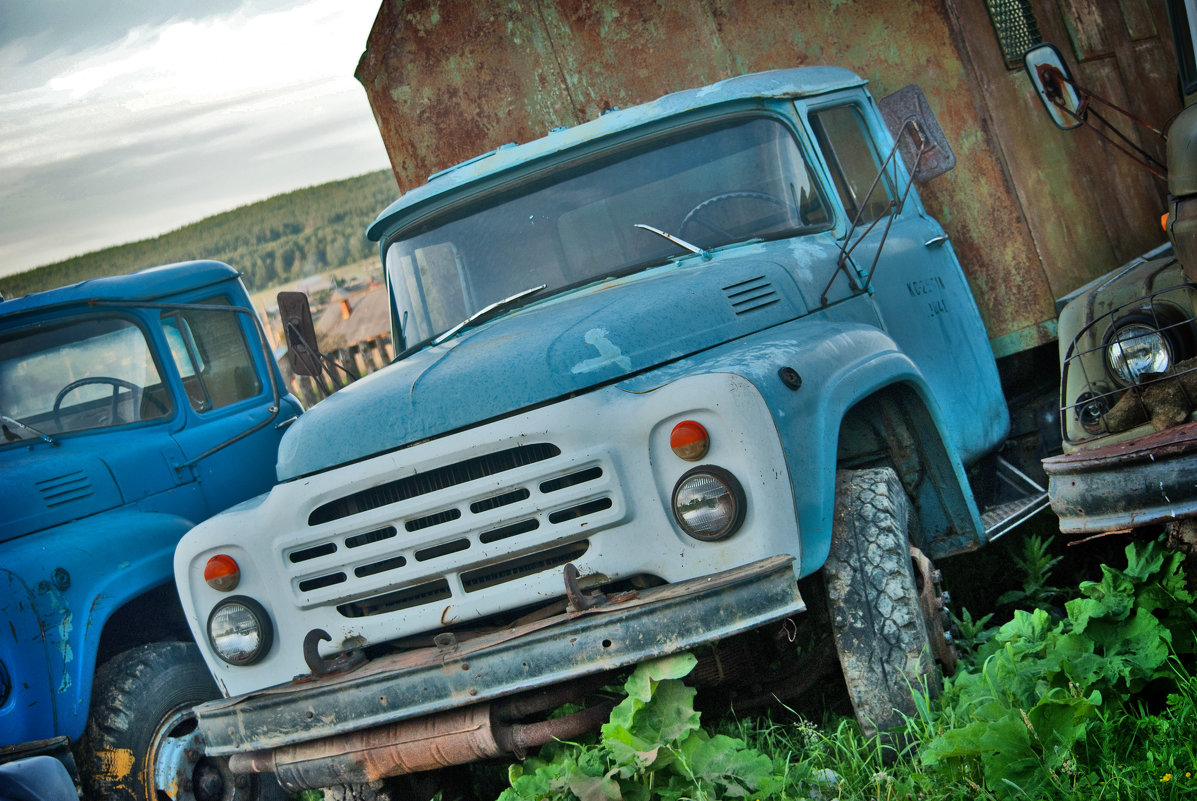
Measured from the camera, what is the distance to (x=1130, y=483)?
10.3 ft

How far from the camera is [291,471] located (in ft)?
11.8

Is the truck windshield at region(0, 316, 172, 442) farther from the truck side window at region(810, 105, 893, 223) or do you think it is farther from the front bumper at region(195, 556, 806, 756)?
the truck side window at region(810, 105, 893, 223)

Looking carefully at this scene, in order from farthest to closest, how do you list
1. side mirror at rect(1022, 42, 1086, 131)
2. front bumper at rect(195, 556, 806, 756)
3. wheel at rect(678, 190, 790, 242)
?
side mirror at rect(1022, 42, 1086, 131) < wheel at rect(678, 190, 790, 242) < front bumper at rect(195, 556, 806, 756)

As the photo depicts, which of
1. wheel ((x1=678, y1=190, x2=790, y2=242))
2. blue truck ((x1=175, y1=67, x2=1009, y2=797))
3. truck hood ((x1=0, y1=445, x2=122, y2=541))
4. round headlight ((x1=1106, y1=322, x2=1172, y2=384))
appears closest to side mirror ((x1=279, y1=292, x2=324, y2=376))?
blue truck ((x1=175, y1=67, x2=1009, y2=797))

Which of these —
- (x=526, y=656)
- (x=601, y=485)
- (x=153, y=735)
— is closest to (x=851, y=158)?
(x=601, y=485)

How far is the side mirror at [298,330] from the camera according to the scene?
451 centimetres

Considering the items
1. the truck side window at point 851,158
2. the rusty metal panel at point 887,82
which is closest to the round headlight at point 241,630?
the truck side window at point 851,158

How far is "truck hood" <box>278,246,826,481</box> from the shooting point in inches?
130

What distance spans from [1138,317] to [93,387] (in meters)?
4.49

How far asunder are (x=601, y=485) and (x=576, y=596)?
31 centimetres

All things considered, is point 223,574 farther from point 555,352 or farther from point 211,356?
point 211,356

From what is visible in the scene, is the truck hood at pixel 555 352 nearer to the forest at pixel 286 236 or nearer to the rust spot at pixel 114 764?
the rust spot at pixel 114 764

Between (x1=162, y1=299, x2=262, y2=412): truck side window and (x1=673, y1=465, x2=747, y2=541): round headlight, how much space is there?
348 cm

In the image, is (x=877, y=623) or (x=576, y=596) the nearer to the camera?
(x=576, y=596)
